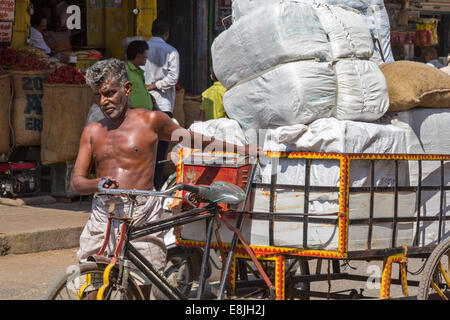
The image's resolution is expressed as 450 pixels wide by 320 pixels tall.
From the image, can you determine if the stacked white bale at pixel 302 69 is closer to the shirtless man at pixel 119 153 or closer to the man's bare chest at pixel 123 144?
the shirtless man at pixel 119 153

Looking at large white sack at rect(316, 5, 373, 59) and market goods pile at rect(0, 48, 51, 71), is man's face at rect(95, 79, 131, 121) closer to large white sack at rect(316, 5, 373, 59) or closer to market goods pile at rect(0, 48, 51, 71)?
large white sack at rect(316, 5, 373, 59)

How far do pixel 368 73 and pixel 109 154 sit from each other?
5.50ft

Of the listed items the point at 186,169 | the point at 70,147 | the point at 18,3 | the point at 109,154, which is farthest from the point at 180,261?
the point at 18,3

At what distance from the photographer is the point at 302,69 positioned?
464 cm

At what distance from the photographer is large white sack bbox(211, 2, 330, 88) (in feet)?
15.5

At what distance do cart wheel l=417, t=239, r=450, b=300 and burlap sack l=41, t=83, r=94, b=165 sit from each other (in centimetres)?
481

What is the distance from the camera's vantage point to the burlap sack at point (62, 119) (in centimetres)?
839

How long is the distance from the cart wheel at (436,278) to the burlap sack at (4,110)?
513cm

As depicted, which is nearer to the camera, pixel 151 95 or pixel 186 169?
pixel 186 169

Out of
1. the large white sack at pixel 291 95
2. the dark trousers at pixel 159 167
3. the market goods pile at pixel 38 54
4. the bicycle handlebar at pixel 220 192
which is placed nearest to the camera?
the bicycle handlebar at pixel 220 192

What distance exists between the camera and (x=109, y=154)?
413cm

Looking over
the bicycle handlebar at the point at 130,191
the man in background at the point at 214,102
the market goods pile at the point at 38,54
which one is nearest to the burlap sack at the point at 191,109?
the man in background at the point at 214,102

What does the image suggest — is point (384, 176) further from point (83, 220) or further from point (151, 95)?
point (151, 95)

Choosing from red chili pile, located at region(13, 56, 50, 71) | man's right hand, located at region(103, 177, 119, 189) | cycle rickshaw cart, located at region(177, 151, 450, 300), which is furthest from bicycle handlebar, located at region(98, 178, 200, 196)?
red chili pile, located at region(13, 56, 50, 71)
